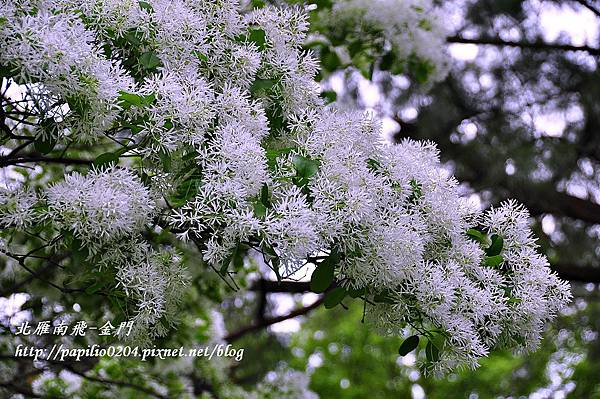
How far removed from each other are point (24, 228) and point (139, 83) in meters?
0.41

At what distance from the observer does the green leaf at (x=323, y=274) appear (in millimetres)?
1665

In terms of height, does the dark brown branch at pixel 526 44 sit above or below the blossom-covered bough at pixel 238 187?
below

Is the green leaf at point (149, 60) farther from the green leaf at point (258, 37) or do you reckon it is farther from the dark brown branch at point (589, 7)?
the dark brown branch at point (589, 7)

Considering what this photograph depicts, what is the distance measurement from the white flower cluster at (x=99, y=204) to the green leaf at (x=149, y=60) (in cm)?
28

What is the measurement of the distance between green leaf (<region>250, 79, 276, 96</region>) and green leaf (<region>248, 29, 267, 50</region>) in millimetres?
97

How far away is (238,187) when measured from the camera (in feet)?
5.17

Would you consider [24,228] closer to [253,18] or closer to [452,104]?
[253,18]

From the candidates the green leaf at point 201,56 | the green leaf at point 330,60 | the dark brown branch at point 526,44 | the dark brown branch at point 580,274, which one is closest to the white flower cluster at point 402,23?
the green leaf at point 330,60

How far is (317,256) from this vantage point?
66.4 inches

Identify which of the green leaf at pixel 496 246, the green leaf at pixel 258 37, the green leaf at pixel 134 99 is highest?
the green leaf at pixel 134 99

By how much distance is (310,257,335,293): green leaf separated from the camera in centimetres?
167

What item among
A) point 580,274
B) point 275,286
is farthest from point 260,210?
point 580,274

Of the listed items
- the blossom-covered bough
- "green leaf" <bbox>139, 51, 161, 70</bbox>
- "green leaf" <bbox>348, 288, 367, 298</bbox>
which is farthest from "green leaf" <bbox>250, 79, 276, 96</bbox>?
"green leaf" <bbox>348, 288, 367, 298</bbox>

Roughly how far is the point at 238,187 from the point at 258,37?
0.58m
